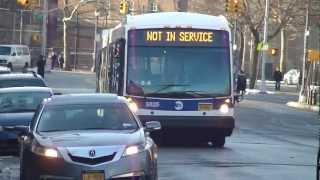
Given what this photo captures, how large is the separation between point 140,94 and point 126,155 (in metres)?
9.17

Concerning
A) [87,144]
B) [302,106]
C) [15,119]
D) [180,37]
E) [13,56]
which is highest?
[180,37]

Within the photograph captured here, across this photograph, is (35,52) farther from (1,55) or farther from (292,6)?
(292,6)

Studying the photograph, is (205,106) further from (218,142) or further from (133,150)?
(133,150)

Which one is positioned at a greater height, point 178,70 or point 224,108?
point 178,70

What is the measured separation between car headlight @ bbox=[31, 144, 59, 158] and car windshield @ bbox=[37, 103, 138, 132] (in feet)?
2.59

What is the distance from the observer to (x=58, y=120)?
1191 centimetres

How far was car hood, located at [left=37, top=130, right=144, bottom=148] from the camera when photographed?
1069 centimetres

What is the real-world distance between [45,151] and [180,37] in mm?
10037

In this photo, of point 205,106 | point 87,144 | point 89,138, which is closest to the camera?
point 87,144

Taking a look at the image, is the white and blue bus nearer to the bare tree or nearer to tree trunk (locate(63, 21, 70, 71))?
the bare tree

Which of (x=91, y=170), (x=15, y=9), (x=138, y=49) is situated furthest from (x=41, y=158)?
(x=15, y=9)

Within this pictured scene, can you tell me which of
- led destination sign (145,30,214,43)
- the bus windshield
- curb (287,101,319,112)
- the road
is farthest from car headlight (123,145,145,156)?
curb (287,101,319,112)

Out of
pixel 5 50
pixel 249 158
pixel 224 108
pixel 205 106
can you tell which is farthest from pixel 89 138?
pixel 5 50

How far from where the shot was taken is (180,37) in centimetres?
2033
